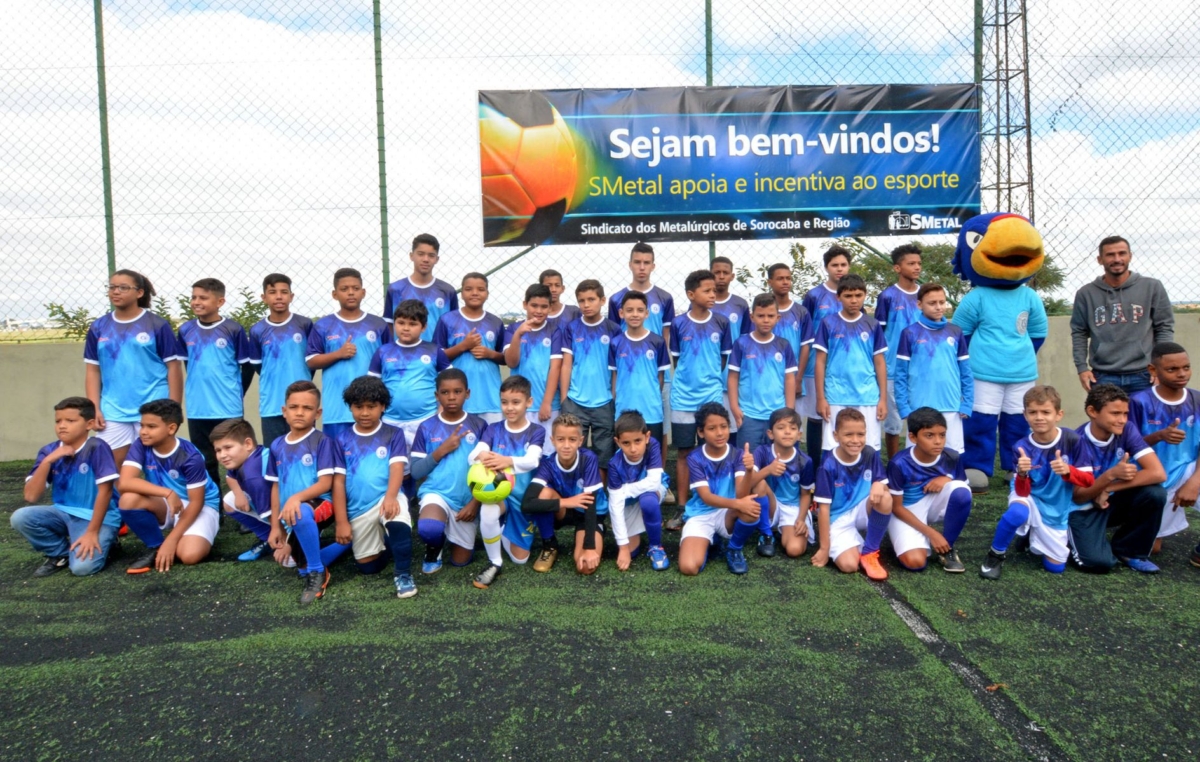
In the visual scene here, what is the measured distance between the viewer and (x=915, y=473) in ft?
12.4

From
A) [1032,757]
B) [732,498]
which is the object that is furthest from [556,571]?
[1032,757]

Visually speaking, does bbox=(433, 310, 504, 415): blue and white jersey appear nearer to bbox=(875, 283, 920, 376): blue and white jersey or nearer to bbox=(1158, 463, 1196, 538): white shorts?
bbox=(875, 283, 920, 376): blue and white jersey

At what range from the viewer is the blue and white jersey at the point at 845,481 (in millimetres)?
3781

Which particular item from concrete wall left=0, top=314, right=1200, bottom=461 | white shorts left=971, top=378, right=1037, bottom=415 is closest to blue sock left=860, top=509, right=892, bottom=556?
white shorts left=971, top=378, right=1037, bottom=415

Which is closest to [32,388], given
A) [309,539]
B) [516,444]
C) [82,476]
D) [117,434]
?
[117,434]

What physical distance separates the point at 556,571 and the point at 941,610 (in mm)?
1763

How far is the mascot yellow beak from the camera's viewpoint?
488 centimetres

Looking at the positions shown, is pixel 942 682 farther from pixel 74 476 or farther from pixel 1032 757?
pixel 74 476

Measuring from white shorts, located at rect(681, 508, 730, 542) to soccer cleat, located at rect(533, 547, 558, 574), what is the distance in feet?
2.19

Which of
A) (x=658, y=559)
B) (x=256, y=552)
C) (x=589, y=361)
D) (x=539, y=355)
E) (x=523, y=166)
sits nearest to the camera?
(x=658, y=559)

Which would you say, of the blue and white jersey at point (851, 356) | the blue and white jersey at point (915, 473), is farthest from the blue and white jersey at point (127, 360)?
the blue and white jersey at point (915, 473)

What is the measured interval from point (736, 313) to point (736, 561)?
1.92 meters

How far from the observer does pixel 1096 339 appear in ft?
15.8

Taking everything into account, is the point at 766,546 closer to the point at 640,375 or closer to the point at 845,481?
the point at 845,481
